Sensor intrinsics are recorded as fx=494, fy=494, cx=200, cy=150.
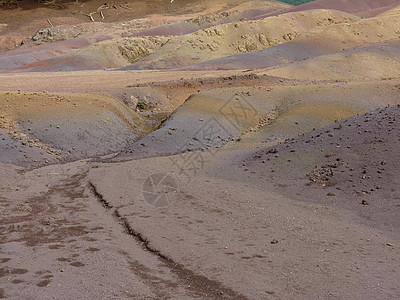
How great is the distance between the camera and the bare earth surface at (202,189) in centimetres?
568

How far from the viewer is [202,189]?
919 centimetres

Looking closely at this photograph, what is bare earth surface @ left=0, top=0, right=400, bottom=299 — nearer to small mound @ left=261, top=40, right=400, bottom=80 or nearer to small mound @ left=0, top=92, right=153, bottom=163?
small mound @ left=0, top=92, right=153, bottom=163

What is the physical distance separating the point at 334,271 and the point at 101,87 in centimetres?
1662

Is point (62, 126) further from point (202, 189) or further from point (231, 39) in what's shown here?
point (231, 39)

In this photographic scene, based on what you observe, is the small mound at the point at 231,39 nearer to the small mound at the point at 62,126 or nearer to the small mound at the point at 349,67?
the small mound at the point at 349,67

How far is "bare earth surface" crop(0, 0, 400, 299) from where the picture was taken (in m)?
5.68

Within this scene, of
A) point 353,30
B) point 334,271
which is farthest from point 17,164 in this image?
point 353,30

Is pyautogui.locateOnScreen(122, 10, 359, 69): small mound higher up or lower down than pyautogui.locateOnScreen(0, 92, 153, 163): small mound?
lower down

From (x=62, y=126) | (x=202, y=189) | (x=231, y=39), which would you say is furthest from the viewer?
(x=231, y=39)

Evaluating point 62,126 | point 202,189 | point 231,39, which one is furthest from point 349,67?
point 202,189

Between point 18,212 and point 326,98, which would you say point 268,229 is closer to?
point 18,212

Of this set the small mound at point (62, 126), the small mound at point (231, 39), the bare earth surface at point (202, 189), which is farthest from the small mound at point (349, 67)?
the small mound at point (231, 39)

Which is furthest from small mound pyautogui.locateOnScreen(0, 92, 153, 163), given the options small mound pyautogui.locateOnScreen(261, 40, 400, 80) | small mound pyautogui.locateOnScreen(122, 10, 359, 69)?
small mound pyautogui.locateOnScreen(122, 10, 359, 69)

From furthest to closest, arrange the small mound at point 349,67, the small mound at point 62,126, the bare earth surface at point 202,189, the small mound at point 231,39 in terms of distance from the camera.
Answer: the small mound at point 231,39 < the small mound at point 349,67 < the small mound at point 62,126 < the bare earth surface at point 202,189
